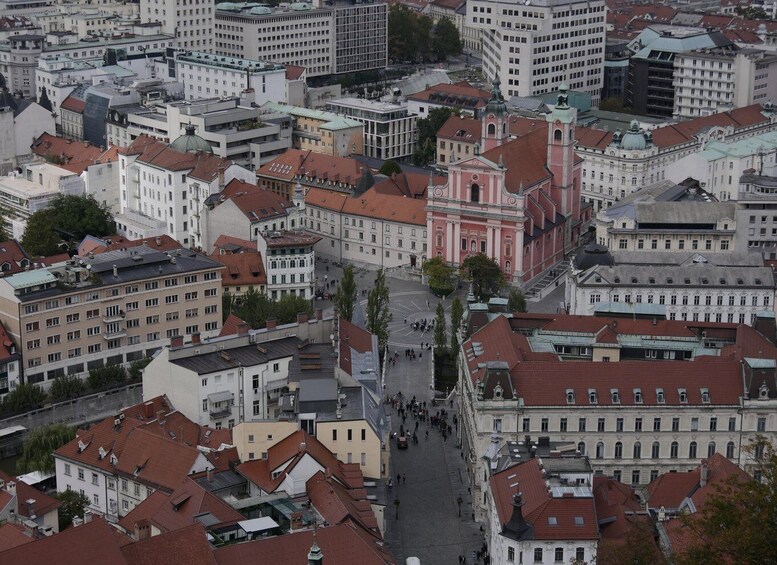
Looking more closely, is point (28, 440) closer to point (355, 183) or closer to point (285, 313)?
point (285, 313)

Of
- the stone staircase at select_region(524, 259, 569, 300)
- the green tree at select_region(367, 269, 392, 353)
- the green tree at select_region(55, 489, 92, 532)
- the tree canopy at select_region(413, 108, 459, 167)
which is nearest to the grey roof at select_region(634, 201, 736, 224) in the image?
the stone staircase at select_region(524, 259, 569, 300)

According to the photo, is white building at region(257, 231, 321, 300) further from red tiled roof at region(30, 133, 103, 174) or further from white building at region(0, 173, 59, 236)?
red tiled roof at region(30, 133, 103, 174)

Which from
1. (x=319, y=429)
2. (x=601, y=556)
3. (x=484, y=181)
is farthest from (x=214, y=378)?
(x=484, y=181)

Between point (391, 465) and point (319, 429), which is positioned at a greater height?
point (319, 429)

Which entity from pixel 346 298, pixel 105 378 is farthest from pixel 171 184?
pixel 105 378

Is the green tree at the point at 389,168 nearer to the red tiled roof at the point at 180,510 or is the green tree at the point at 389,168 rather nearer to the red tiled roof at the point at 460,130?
the red tiled roof at the point at 460,130

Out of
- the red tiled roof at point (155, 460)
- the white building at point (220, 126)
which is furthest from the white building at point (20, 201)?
the red tiled roof at point (155, 460)
